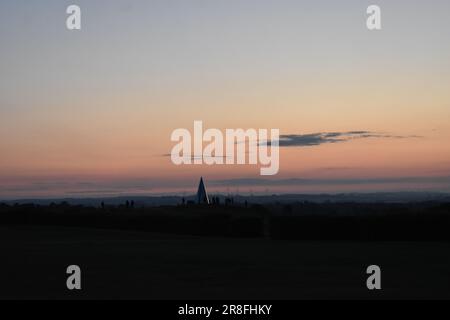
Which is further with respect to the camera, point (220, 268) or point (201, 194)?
point (201, 194)

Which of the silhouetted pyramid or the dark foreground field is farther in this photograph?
the silhouetted pyramid

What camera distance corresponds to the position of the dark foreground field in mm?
18109

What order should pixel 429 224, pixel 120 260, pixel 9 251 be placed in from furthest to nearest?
pixel 429 224, pixel 9 251, pixel 120 260

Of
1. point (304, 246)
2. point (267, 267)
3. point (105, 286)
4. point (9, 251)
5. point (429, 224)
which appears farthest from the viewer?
point (429, 224)

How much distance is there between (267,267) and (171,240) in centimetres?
1458

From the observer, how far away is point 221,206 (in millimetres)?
61688

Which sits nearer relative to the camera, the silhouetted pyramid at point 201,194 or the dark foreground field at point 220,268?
the dark foreground field at point 220,268

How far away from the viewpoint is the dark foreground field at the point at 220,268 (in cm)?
1811

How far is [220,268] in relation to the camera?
23.4 meters

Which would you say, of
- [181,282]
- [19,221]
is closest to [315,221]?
[181,282]

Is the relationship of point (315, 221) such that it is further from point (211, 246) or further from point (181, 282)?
point (181, 282)
